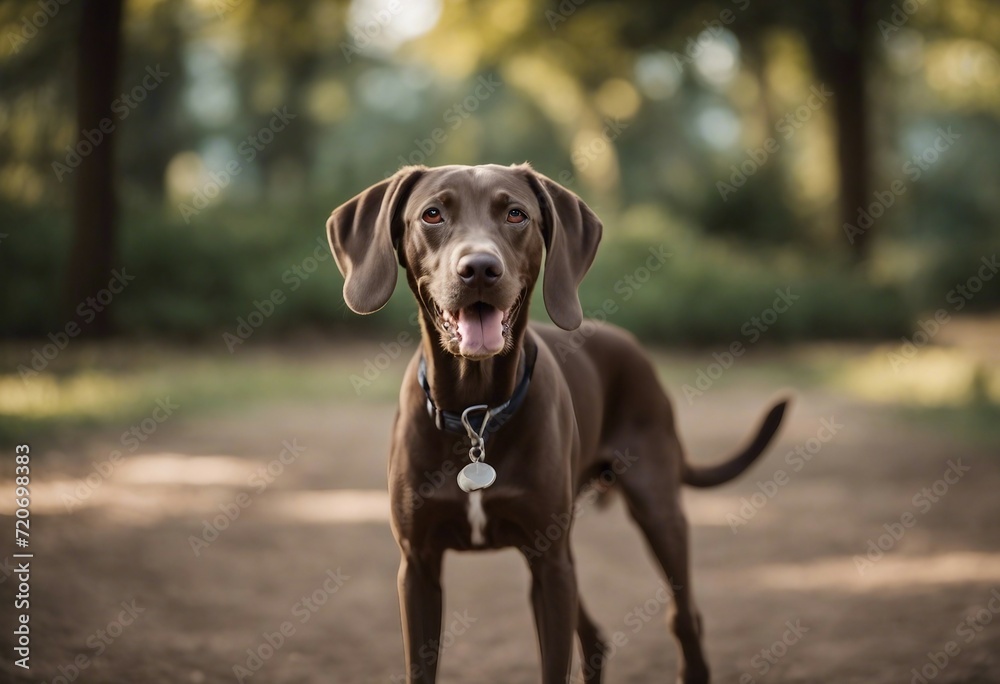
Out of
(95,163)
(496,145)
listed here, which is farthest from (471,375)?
(496,145)

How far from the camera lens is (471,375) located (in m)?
3.17

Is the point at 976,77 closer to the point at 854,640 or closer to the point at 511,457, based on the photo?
the point at 854,640

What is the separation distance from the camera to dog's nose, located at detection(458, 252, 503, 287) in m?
2.78

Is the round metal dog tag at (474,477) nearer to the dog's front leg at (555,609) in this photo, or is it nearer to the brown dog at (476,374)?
the brown dog at (476,374)

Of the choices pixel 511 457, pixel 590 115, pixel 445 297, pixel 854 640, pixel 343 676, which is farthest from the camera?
pixel 590 115

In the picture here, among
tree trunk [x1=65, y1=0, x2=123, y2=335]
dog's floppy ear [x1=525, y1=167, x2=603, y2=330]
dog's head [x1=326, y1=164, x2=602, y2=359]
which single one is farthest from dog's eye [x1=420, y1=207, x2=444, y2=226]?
tree trunk [x1=65, y1=0, x2=123, y2=335]

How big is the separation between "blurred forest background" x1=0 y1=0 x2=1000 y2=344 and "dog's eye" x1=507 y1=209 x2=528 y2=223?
33.7 ft

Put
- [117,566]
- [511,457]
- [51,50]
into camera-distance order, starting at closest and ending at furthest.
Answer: [511,457]
[117,566]
[51,50]

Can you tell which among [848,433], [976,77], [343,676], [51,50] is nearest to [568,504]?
[343,676]

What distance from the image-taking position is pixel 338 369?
1287 centimetres

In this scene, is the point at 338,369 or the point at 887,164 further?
the point at 887,164

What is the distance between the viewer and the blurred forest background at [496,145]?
1288 centimetres

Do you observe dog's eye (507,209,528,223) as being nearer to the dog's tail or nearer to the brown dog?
the brown dog

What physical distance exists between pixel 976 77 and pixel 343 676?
24.9 metres
